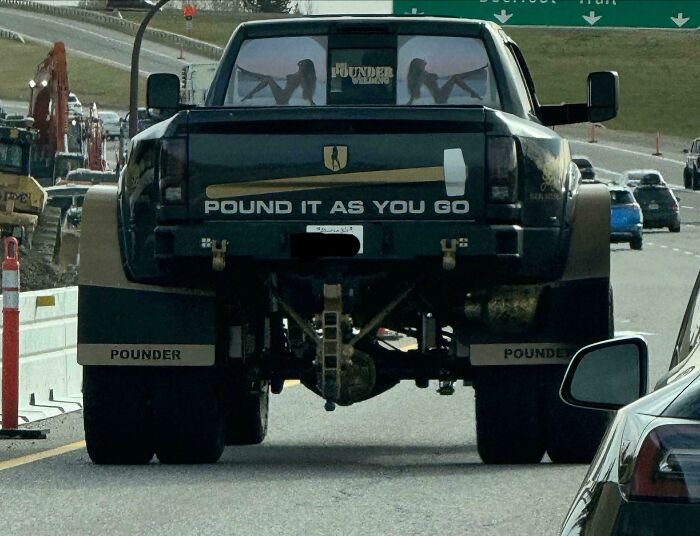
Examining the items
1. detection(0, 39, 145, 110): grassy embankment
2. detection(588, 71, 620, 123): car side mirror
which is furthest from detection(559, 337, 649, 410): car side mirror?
detection(0, 39, 145, 110): grassy embankment

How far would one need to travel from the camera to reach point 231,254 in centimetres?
1006

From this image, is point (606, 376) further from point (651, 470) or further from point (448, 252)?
point (448, 252)

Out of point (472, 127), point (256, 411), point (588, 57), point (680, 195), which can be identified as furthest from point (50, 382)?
point (588, 57)

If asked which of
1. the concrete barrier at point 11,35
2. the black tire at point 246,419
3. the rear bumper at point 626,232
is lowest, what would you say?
the black tire at point 246,419

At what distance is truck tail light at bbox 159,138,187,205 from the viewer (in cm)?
1000

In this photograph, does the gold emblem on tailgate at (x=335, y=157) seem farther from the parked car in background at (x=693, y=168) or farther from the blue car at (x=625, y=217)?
the parked car in background at (x=693, y=168)

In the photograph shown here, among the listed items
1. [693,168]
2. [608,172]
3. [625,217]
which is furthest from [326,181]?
[608,172]

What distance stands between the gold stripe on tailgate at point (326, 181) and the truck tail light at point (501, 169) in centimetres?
23

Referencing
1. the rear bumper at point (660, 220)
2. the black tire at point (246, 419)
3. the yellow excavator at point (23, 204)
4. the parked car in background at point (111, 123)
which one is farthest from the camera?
the parked car in background at point (111, 123)

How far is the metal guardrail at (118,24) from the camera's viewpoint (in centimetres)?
12975

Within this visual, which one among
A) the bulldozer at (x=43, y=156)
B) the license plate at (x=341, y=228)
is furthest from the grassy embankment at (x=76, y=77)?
the license plate at (x=341, y=228)

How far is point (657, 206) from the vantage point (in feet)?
193

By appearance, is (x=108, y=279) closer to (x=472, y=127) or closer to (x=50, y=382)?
(x=472, y=127)

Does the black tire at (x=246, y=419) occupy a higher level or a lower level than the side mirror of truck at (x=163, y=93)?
lower
